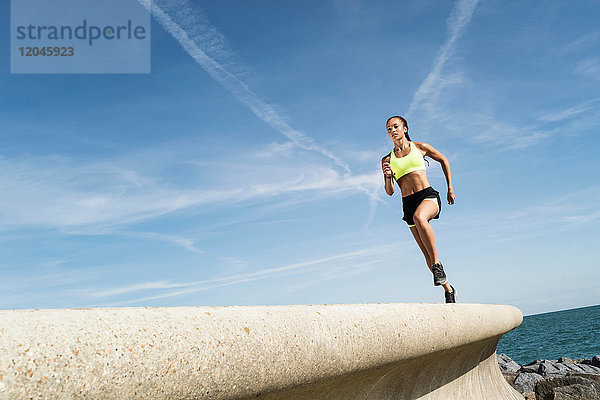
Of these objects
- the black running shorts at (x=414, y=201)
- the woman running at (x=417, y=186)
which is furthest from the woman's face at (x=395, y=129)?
the black running shorts at (x=414, y=201)

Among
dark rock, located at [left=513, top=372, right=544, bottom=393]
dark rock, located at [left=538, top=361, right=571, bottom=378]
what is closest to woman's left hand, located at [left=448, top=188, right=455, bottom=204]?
dark rock, located at [left=513, top=372, right=544, bottom=393]

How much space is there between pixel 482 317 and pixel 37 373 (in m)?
2.60

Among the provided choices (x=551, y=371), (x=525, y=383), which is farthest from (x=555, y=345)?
(x=525, y=383)

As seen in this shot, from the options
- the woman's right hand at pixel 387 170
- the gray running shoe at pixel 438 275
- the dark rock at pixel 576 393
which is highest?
the woman's right hand at pixel 387 170

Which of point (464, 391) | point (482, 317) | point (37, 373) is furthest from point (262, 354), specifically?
point (464, 391)

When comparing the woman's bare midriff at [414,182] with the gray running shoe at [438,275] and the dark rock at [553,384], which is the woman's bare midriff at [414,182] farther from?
the dark rock at [553,384]

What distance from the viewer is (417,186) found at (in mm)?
4695

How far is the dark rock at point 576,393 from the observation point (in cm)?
463

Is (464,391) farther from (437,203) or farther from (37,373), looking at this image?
(37,373)

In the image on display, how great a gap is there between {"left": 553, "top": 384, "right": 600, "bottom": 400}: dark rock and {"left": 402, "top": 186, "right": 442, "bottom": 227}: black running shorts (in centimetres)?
217

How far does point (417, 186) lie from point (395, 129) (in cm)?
64

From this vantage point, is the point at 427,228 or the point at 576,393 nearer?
the point at 427,228

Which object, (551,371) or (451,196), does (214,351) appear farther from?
(551,371)

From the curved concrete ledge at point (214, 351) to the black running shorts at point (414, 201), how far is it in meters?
2.56
